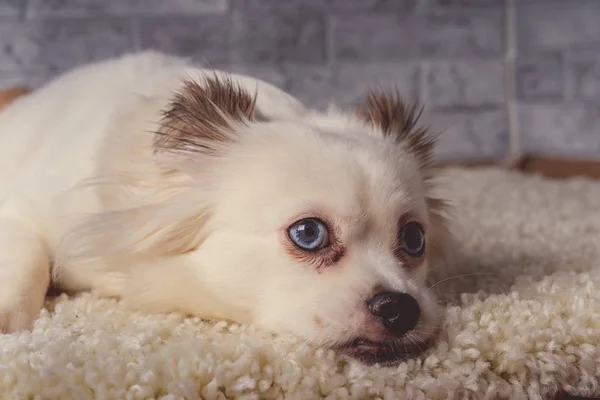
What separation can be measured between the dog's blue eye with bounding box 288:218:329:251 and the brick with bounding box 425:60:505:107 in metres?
2.28

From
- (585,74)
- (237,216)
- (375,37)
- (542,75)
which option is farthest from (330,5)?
(237,216)

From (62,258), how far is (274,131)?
17.3 inches

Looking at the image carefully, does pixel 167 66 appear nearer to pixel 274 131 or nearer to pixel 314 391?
pixel 274 131

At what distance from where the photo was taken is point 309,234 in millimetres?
1118

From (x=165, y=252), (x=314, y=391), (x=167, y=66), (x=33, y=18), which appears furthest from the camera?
(x=33, y=18)

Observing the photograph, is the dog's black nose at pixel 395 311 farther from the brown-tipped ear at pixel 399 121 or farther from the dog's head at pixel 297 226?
the brown-tipped ear at pixel 399 121

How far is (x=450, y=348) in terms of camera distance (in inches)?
41.0

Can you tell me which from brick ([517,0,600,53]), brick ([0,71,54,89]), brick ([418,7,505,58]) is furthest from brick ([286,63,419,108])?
brick ([0,71,54,89])

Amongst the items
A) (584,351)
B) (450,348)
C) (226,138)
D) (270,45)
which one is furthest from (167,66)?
(270,45)

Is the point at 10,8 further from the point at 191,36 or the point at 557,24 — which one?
the point at 557,24

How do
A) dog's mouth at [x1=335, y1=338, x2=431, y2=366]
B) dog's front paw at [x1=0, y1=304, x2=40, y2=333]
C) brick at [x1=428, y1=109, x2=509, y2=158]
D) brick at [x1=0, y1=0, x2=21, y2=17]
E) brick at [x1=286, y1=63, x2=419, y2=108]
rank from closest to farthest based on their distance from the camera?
dog's mouth at [x1=335, y1=338, x2=431, y2=366]
dog's front paw at [x1=0, y1=304, x2=40, y2=333]
brick at [x1=0, y1=0, x2=21, y2=17]
brick at [x1=286, y1=63, x2=419, y2=108]
brick at [x1=428, y1=109, x2=509, y2=158]

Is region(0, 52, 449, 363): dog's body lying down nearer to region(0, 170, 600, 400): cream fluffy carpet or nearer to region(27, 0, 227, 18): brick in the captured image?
region(0, 170, 600, 400): cream fluffy carpet

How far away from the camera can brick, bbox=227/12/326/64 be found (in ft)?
10.3

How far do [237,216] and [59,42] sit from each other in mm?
2206
